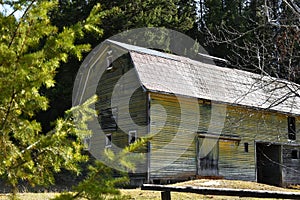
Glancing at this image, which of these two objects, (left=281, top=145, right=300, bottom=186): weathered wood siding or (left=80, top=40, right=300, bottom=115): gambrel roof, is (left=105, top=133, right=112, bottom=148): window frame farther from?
(left=281, top=145, right=300, bottom=186): weathered wood siding

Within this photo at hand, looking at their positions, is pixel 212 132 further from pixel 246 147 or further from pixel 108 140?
pixel 108 140

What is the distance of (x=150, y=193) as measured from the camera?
45.9 feet

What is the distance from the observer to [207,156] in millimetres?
21562

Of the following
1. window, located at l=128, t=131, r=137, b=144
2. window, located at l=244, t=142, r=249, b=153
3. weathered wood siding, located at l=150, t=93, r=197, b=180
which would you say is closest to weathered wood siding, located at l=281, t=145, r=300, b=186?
window, located at l=244, t=142, r=249, b=153

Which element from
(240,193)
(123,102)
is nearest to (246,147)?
(123,102)

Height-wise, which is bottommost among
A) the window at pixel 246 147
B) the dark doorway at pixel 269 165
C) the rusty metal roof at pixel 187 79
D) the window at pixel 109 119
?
the dark doorway at pixel 269 165

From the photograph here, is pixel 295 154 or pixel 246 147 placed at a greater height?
pixel 246 147

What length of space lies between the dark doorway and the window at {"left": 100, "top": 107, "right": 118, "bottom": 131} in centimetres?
921

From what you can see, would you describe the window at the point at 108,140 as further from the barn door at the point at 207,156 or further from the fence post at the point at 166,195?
the fence post at the point at 166,195

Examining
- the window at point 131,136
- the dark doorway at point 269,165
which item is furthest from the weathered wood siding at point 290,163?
the window at point 131,136

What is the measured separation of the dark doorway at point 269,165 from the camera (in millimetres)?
25875

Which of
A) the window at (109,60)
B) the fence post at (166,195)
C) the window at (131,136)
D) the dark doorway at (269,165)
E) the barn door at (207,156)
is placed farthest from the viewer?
the dark doorway at (269,165)

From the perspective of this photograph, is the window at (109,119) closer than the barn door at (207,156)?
No

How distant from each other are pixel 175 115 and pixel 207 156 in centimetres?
288
